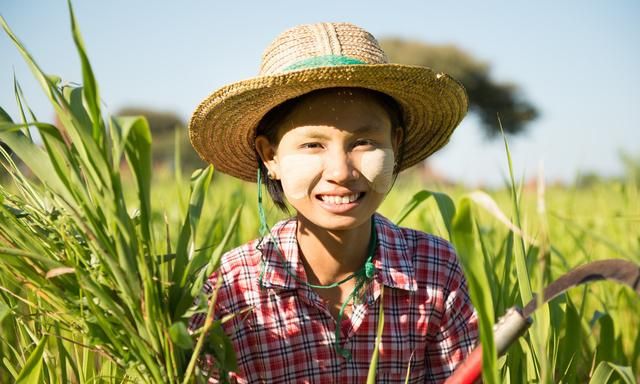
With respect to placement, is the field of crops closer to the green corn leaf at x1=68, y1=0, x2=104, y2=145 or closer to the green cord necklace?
the green corn leaf at x1=68, y1=0, x2=104, y2=145

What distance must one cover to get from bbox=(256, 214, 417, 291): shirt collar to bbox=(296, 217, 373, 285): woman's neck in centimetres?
3

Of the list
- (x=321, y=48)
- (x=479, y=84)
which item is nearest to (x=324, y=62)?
(x=321, y=48)

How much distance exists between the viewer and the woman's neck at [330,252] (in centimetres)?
143

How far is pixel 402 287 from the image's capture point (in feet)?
4.65

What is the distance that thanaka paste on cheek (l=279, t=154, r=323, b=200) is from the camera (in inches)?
50.6

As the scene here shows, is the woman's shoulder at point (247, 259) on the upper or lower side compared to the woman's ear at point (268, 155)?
lower

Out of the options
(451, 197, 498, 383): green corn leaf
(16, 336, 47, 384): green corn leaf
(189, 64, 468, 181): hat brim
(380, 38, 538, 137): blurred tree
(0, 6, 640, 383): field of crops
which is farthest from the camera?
(380, 38, 538, 137): blurred tree

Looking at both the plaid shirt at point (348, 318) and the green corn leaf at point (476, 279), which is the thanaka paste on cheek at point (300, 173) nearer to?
the plaid shirt at point (348, 318)

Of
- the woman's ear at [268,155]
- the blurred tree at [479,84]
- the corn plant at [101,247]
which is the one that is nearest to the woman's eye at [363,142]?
the woman's ear at [268,155]

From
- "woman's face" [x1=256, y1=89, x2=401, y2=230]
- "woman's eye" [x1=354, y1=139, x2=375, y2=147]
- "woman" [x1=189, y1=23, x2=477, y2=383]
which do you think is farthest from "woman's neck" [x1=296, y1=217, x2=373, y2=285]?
"woman's eye" [x1=354, y1=139, x2=375, y2=147]

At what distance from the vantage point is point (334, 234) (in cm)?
142

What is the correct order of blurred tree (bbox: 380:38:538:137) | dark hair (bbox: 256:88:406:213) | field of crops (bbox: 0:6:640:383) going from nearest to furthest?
field of crops (bbox: 0:6:640:383), dark hair (bbox: 256:88:406:213), blurred tree (bbox: 380:38:538:137)

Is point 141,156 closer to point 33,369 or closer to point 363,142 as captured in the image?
point 33,369

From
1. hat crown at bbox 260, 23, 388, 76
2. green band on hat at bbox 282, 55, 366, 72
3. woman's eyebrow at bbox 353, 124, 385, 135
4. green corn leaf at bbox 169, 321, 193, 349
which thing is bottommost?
green corn leaf at bbox 169, 321, 193, 349
